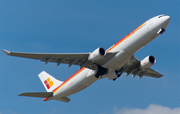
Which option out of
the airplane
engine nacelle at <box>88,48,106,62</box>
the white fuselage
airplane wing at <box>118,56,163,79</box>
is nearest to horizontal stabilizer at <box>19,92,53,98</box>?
the airplane

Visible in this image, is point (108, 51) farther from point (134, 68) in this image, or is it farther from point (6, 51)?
point (6, 51)

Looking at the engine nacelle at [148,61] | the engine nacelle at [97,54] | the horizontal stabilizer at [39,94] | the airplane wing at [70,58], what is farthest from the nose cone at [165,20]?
the horizontal stabilizer at [39,94]

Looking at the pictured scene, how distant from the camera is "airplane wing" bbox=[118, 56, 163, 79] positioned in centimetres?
3781

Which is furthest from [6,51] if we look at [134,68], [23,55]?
[134,68]

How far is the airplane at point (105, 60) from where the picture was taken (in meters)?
31.6

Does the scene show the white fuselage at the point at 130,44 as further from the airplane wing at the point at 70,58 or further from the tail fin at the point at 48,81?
the tail fin at the point at 48,81

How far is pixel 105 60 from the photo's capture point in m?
33.8

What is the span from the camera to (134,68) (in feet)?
129

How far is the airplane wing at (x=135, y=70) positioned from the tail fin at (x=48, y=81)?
9587mm

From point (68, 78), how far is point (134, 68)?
30.8 feet

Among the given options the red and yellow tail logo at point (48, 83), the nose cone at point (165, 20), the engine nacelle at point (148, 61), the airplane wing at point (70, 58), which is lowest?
the engine nacelle at point (148, 61)

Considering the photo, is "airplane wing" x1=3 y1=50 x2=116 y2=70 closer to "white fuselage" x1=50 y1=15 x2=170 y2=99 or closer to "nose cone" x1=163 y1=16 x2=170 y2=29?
"white fuselage" x1=50 y1=15 x2=170 y2=99

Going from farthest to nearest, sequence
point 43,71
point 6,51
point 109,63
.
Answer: point 43,71 < point 109,63 < point 6,51

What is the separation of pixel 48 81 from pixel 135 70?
13.7 meters
